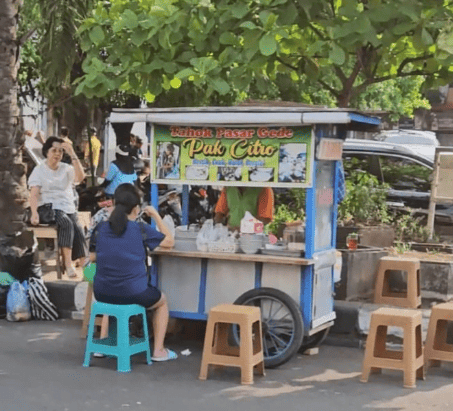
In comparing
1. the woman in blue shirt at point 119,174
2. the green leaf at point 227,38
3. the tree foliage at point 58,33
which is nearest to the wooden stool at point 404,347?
the green leaf at point 227,38

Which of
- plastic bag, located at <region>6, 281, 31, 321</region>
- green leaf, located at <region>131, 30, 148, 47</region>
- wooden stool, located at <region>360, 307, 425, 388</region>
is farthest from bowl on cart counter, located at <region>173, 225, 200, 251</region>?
green leaf, located at <region>131, 30, 148, 47</region>

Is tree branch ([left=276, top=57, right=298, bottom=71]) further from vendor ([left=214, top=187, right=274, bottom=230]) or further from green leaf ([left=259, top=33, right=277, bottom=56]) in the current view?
vendor ([left=214, top=187, right=274, bottom=230])

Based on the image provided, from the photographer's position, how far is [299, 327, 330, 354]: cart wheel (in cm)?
855

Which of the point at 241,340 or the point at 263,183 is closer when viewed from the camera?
the point at 241,340

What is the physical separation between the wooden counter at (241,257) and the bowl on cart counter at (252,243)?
96 mm

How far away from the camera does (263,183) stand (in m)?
8.17

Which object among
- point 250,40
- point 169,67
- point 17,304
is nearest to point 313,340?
point 250,40

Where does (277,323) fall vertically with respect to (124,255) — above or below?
below

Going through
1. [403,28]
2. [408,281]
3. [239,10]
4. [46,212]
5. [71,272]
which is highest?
[239,10]

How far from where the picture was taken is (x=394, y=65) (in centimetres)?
1185

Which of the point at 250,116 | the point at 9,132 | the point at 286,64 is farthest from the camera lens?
the point at 286,64

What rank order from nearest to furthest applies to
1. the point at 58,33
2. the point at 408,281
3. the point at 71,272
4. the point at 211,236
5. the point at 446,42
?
the point at 211,236, the point at 446,42, the point at 408,281, the point at 71,272, the point at 58,33

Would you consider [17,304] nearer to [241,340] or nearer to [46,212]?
[46,212]

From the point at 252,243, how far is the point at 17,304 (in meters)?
2.83
